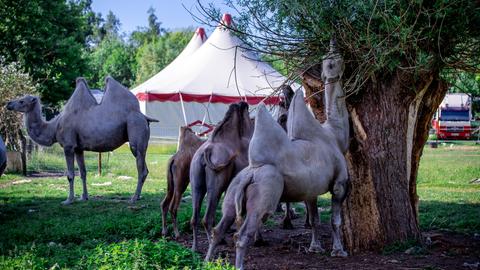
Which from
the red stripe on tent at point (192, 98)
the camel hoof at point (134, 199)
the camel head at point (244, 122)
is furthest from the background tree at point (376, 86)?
the red stripe on tent at point (192, 98)

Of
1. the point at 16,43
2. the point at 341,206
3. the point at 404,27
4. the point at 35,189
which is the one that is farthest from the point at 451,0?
the point at 16,43

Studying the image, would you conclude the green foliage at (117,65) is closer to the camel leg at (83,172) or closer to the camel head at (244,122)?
the camel leg at (83,172)

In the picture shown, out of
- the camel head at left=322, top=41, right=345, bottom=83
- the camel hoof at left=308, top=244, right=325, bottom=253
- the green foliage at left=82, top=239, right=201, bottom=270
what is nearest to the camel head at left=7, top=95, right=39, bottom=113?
the green foliage at left=82, top=239, right=201, bottom=270

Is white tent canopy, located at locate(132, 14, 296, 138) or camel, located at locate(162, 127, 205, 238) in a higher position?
white tent canopy, located at locate(132, 14, 296, 138)

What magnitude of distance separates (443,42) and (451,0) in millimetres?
720

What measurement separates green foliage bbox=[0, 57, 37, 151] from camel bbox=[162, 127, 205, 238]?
422 inches

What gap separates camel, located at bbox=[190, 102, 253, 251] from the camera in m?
7.50

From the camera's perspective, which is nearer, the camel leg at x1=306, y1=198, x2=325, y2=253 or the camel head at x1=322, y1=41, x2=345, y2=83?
the camel head at x1=322, y1=41, x2=345, y2=83

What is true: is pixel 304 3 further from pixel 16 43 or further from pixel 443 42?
pixel 16 43

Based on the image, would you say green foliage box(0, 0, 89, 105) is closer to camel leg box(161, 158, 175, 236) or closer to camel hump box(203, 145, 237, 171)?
camel leg box(161, 158, 175, 236)

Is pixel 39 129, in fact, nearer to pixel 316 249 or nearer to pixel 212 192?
pixel 212 192

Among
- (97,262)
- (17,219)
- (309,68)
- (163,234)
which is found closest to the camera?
(97,262)

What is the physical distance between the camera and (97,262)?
623 cm

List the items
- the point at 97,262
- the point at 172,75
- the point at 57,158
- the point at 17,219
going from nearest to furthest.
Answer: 1. the point at 97,262
2. the point at 17,219
3. the point at 57,158
4. the point at 172,75
